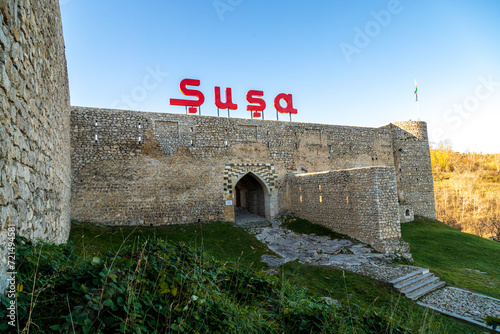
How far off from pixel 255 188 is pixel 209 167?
391 cm

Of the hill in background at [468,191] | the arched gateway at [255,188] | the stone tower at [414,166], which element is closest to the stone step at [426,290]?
the arched gateway at [255,188]

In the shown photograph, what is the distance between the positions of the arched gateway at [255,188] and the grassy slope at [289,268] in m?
1.52

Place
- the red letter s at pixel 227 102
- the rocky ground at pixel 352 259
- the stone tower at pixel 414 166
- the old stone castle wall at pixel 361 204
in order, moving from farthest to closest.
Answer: the stone tower at pixel 414 166
the red letter s at pixel 227 102
the old stone castle wall at pixel 361 204
the rocky ground at pixel 352 259

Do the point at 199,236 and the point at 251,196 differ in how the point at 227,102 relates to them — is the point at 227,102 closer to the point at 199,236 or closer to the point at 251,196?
the point at 251,196

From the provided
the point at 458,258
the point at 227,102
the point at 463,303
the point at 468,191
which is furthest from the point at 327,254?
the point at 468,191

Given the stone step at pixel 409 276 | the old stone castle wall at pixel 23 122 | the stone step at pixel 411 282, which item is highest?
the old stone castle wall at pixel 23 122

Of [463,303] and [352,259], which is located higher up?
[352,259]

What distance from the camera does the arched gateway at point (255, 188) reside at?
43.8 feet

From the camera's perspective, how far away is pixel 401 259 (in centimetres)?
892

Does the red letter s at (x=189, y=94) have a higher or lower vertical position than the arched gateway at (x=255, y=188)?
higher

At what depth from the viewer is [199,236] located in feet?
35.8

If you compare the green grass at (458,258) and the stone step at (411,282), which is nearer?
the stone step at (411,282)

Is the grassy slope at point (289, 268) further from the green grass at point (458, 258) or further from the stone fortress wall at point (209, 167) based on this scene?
the green grass at point (458, 258)

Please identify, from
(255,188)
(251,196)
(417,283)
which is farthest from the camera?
(251,196)
